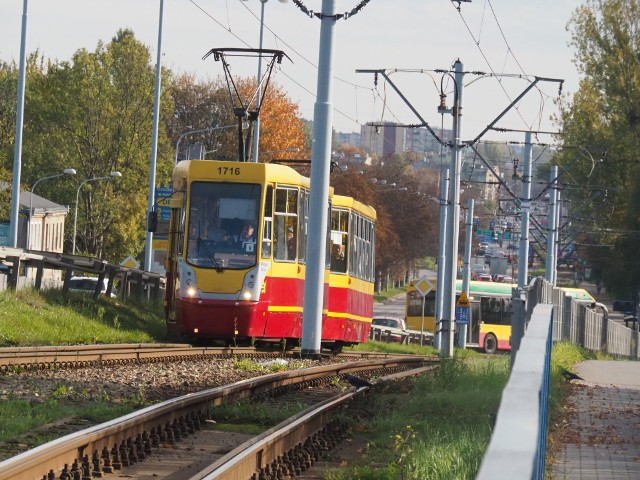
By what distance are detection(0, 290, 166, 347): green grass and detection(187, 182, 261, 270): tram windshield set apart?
99.3 inches

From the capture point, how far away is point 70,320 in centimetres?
2456

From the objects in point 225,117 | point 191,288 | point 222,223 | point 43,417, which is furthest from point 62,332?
point 225,117

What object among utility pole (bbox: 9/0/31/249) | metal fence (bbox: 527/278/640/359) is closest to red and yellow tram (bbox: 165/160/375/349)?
metal fence (bbox: 527/278/640/359)

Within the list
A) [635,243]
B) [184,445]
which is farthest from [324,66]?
[635,243]

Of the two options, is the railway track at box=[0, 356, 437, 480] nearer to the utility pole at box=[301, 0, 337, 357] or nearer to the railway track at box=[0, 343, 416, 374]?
the railway track at box=[0, 343, 416, 374]

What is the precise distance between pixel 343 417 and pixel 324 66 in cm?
1114

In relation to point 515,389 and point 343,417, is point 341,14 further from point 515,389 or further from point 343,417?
point 515,389

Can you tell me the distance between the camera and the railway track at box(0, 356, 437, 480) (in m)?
7.95

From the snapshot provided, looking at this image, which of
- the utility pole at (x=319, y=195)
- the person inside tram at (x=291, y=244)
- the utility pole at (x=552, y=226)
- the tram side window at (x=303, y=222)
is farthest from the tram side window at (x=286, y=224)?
the utility pole at (x=552, y=226)

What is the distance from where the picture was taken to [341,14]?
22.6m

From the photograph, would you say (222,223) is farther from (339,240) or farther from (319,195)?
(339,240)

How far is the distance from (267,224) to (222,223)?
75cm

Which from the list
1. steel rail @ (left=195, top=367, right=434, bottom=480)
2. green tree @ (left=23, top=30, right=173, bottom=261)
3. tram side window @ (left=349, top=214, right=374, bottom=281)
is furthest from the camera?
green tree @ (left=23, top=30, right=173, bottom=261)

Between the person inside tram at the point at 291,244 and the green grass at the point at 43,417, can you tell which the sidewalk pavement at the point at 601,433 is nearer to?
the green grass at the point at 43,417
